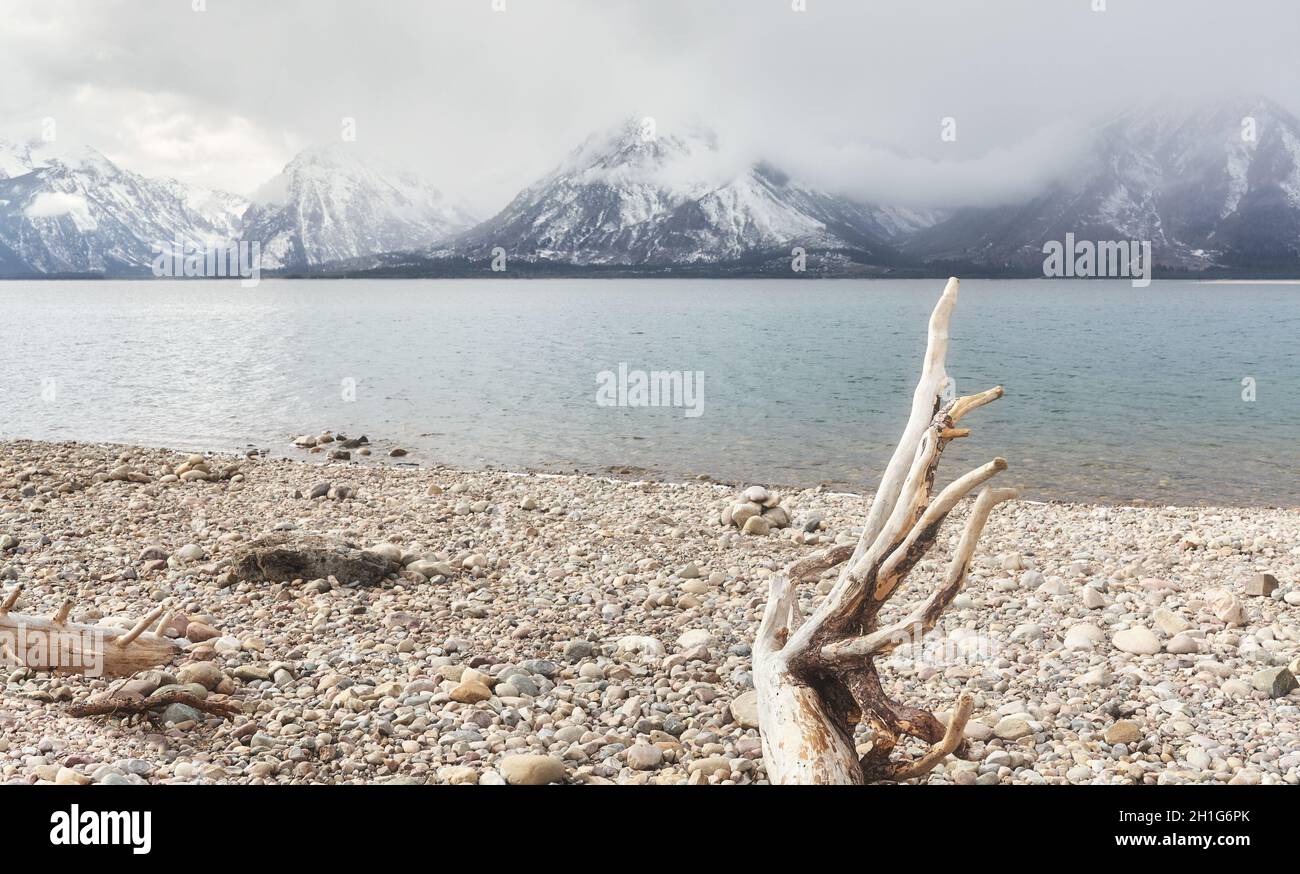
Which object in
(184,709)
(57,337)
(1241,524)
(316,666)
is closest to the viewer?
(184,709)

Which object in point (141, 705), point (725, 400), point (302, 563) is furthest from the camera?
point (725, 400)

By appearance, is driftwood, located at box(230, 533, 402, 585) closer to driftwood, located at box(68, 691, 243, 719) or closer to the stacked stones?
driftwood, located at box(68, 691, 243, 719)

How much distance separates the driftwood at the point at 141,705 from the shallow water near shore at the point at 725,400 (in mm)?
17561

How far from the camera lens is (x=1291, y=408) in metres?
36.2

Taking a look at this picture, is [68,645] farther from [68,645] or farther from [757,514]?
[757,514]

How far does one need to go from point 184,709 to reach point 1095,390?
43581 millimetres

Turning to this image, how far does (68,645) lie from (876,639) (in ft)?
24.0

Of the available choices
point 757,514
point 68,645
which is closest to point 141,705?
point 68,645

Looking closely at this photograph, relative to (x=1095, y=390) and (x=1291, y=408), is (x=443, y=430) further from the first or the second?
(x=1291, y=408)

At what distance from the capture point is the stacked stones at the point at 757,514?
15766 millimetres

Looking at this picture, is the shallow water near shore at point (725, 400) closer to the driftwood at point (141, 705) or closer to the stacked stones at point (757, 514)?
the stacked stones at point (757, 514)

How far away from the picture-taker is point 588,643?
9797mm

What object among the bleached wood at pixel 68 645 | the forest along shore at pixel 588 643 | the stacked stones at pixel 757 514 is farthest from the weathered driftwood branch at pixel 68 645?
the stacked stones at pixel 757 514
